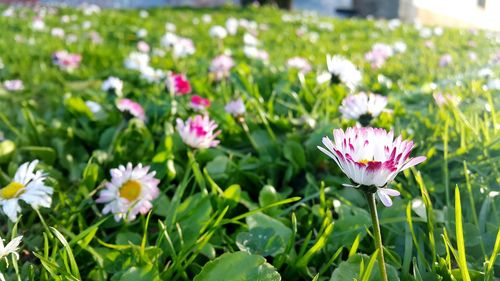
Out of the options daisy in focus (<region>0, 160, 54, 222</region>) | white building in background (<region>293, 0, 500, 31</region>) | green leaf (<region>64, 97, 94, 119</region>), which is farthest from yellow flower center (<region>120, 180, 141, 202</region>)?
white building in background (<region>293, 0, 500, 31</region>)

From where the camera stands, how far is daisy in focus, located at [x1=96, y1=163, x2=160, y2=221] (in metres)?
0.92

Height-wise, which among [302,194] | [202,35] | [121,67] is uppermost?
[302,194]

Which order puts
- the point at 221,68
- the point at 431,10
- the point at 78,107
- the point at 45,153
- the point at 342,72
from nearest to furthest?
the point at 45,153, the point at 342,72, the point at 78,107, the point at 221,68, the point at 431,10

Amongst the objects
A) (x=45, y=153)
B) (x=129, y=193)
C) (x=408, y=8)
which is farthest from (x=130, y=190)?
(x=408, y=8)

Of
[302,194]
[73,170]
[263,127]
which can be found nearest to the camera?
[302,194]

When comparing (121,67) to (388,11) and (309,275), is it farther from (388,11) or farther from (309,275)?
(388,11)

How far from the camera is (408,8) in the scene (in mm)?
11469

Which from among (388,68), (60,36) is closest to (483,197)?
(388,68)

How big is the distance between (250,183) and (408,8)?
1129 cm

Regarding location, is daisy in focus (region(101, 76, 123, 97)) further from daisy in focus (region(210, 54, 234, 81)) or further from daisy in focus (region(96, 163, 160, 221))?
daisy in focus (region(96, 163, 160, 221))

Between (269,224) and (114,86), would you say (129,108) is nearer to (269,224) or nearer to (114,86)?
(114,86)

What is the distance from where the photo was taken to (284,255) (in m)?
0.80

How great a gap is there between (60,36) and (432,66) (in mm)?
2394

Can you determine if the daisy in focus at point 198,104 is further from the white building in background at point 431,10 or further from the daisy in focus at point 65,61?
the white building in background at point 431,10
